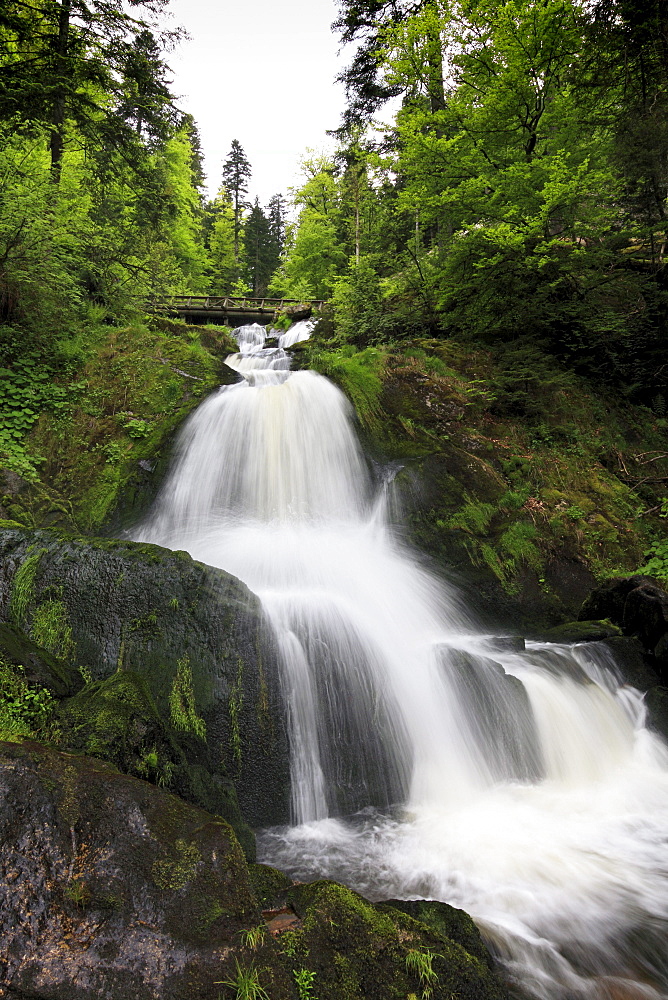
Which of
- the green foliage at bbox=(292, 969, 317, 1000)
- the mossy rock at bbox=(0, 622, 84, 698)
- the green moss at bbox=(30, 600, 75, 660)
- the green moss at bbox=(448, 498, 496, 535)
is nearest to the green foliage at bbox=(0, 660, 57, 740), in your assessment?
the mossy rock at bbox=(0, 622, 84, 698)

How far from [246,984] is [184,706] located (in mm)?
2250

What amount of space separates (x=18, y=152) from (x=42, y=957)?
10.1 m

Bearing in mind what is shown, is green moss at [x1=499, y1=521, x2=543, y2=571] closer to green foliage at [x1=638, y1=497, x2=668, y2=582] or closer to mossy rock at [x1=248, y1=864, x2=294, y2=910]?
→ green foliage at [x1=638, y1=497, x2=668, y2=582]

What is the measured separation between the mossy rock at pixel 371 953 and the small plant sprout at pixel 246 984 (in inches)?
9.5

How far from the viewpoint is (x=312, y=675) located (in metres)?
4.36

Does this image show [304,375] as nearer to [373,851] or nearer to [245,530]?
[245,530]

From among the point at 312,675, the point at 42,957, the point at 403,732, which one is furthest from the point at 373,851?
the point at 42,957

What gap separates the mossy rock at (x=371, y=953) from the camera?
1.90 metres

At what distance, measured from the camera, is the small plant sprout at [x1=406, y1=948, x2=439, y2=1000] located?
1.97 m

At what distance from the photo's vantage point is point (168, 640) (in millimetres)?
3912

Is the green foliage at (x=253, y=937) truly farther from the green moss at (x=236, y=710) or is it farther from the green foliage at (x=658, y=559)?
the green foliage at (x=658, y=559)

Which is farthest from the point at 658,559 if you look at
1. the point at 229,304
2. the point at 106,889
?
the point at 229,304

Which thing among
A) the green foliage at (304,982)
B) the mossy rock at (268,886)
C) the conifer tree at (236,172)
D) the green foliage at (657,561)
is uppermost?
the conifer tree at (236,172)

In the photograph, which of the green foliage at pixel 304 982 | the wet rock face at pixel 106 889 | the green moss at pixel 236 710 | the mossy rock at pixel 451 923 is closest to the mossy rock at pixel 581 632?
the mossy rock at pixel 451 923
